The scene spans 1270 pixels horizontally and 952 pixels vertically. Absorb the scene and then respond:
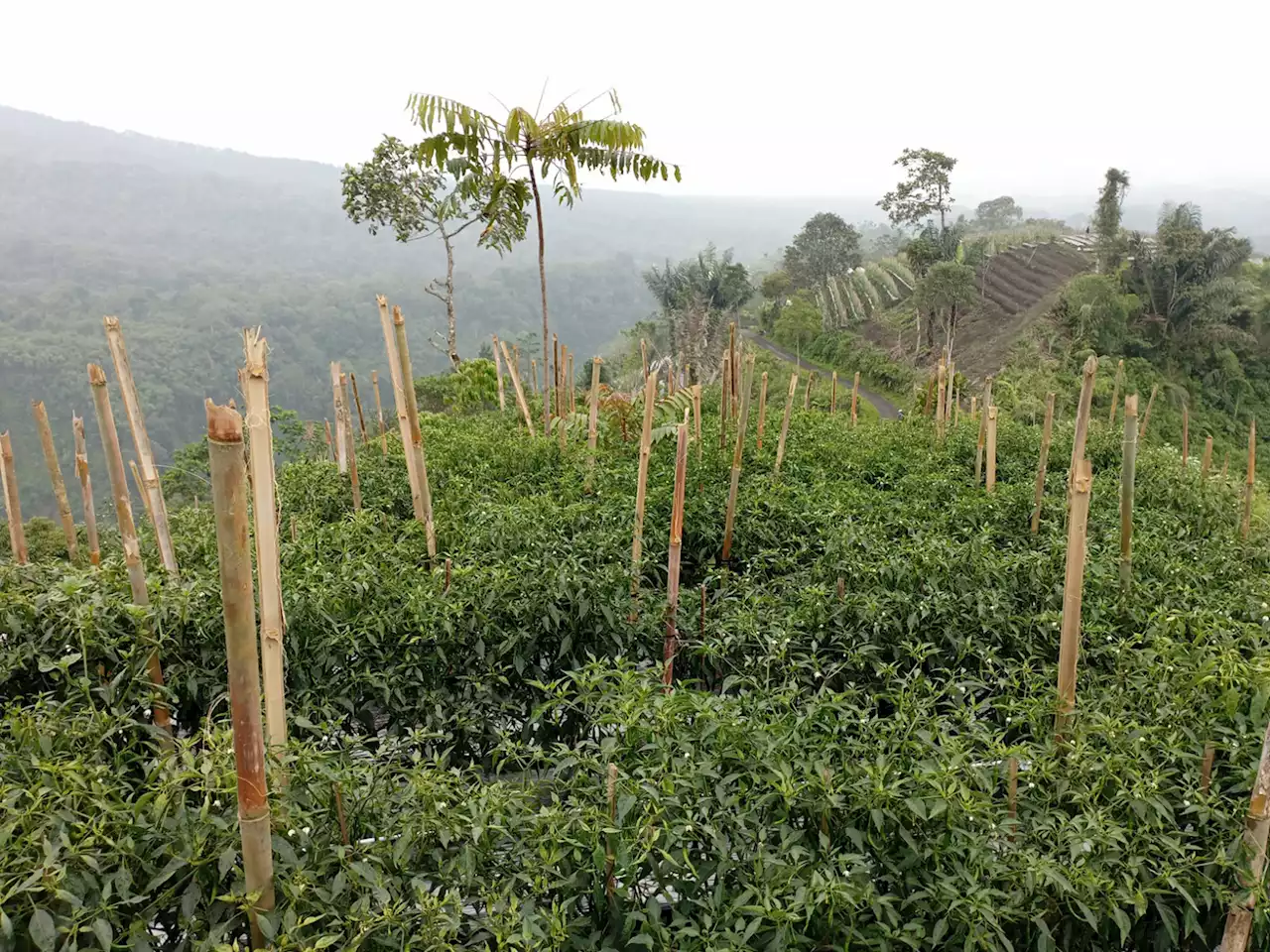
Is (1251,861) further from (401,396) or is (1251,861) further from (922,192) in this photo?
(922,192)

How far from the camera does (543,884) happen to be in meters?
1.81

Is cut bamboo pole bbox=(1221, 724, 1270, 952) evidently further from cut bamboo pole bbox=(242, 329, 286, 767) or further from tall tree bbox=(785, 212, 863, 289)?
tall tree bbox=(785, 212, 863, 289)

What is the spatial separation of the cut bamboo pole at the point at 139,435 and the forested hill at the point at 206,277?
19.8 m

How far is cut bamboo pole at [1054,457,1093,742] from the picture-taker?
245 cm

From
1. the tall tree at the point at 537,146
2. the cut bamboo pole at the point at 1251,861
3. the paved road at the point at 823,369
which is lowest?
the paved road at the point at 823,369

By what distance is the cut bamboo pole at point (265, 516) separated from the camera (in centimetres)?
180

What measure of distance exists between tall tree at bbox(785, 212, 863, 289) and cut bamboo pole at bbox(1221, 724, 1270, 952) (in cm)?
3067

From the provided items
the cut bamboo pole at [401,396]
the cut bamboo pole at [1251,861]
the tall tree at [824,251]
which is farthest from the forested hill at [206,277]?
the cut bamboo pole at [1251,861]

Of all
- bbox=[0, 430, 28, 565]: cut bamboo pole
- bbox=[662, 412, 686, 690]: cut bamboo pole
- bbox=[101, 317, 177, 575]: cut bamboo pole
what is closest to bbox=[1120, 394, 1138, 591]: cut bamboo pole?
bbox=[662, 412, 686, 690]: cut bamboo pole

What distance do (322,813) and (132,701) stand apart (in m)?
1.24

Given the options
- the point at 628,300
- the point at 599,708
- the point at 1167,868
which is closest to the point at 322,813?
the point at 599,708

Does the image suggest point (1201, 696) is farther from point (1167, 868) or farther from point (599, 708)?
point (599, 708)

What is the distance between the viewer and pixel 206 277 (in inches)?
2623

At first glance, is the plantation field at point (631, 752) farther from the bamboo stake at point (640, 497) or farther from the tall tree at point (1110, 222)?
the tall tree at point (1110, 222)
